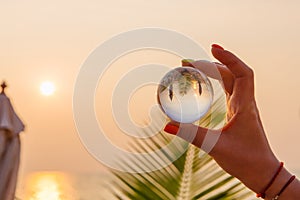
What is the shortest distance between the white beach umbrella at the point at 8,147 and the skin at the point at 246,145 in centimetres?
365

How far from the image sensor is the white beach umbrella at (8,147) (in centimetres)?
555

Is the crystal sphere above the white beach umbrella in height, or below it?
below

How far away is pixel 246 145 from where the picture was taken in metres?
2.24

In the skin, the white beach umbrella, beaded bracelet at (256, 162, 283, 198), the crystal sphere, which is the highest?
the white beach umbrella

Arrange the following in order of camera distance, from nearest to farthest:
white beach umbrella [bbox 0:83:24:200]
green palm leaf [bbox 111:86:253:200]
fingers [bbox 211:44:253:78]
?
fingers [bbox 211:44:253:78]
green palm leaf [bbox 111:86:253:200]
white beach umbrella [bbox 0:83:24:200]

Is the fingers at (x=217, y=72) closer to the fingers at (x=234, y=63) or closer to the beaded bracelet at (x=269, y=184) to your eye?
the fingers at (x=234, y=63)

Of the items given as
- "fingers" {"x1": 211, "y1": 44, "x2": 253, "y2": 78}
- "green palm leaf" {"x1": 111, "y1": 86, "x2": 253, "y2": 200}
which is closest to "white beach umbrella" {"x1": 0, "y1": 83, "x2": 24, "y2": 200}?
"green palm leaf" {"x1": 111, "y1": 86, "x2": 253, "y2": 200}

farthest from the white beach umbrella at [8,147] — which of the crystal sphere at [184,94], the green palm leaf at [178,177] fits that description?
the crystal sphere at [184,94]

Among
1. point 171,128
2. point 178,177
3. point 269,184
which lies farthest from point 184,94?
point 178,177

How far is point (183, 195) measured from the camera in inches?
199

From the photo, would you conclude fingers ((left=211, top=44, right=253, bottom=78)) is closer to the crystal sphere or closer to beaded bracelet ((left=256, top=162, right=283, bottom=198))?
the crystal sphere

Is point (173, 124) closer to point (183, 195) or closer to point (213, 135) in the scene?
point (213, 135)

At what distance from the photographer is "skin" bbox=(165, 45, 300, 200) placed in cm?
222

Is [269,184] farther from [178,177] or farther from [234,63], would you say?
[178,177]
